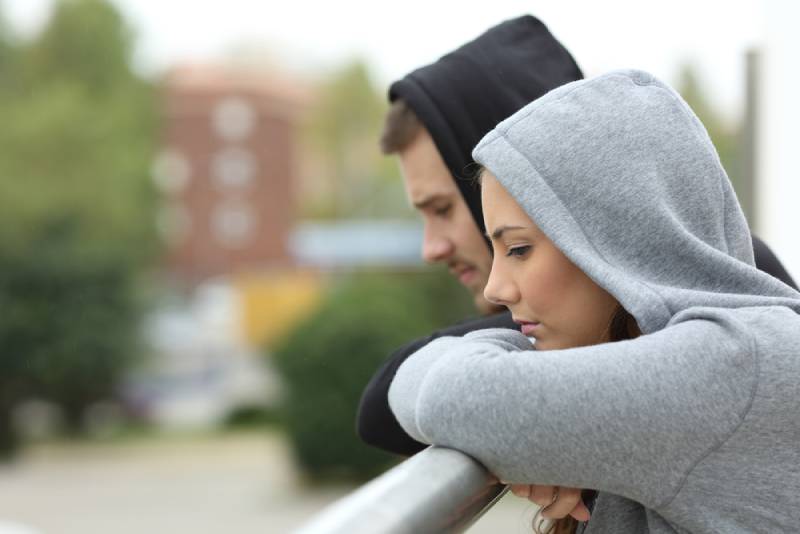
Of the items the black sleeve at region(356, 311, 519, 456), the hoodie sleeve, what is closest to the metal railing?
the hoodie sleeve

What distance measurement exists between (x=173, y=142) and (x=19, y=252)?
29024 mm

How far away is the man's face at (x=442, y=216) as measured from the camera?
197 centimetres

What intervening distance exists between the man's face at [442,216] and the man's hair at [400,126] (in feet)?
0.04

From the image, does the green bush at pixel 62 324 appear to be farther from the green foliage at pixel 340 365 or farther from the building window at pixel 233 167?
the building window at pixel 233 167

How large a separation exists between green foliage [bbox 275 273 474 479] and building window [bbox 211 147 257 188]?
3398cm

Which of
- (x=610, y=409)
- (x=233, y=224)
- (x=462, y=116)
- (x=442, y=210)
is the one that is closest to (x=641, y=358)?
(x=610, y=409)

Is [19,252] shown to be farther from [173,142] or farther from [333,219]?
[333,219]

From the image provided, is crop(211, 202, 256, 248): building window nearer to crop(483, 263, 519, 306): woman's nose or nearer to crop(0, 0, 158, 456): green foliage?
crop(0, 0, 158, 456): green foliage

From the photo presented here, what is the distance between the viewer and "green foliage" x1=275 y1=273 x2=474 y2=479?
11766 mm

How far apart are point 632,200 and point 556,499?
28 centimetres

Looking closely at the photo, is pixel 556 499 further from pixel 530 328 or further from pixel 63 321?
pixel 63 321

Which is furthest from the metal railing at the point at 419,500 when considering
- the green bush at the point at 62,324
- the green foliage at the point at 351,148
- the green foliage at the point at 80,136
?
the green foliage at the point at 351,148

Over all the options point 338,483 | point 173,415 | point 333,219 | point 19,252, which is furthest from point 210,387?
point 333,219

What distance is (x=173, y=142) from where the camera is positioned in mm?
45625
